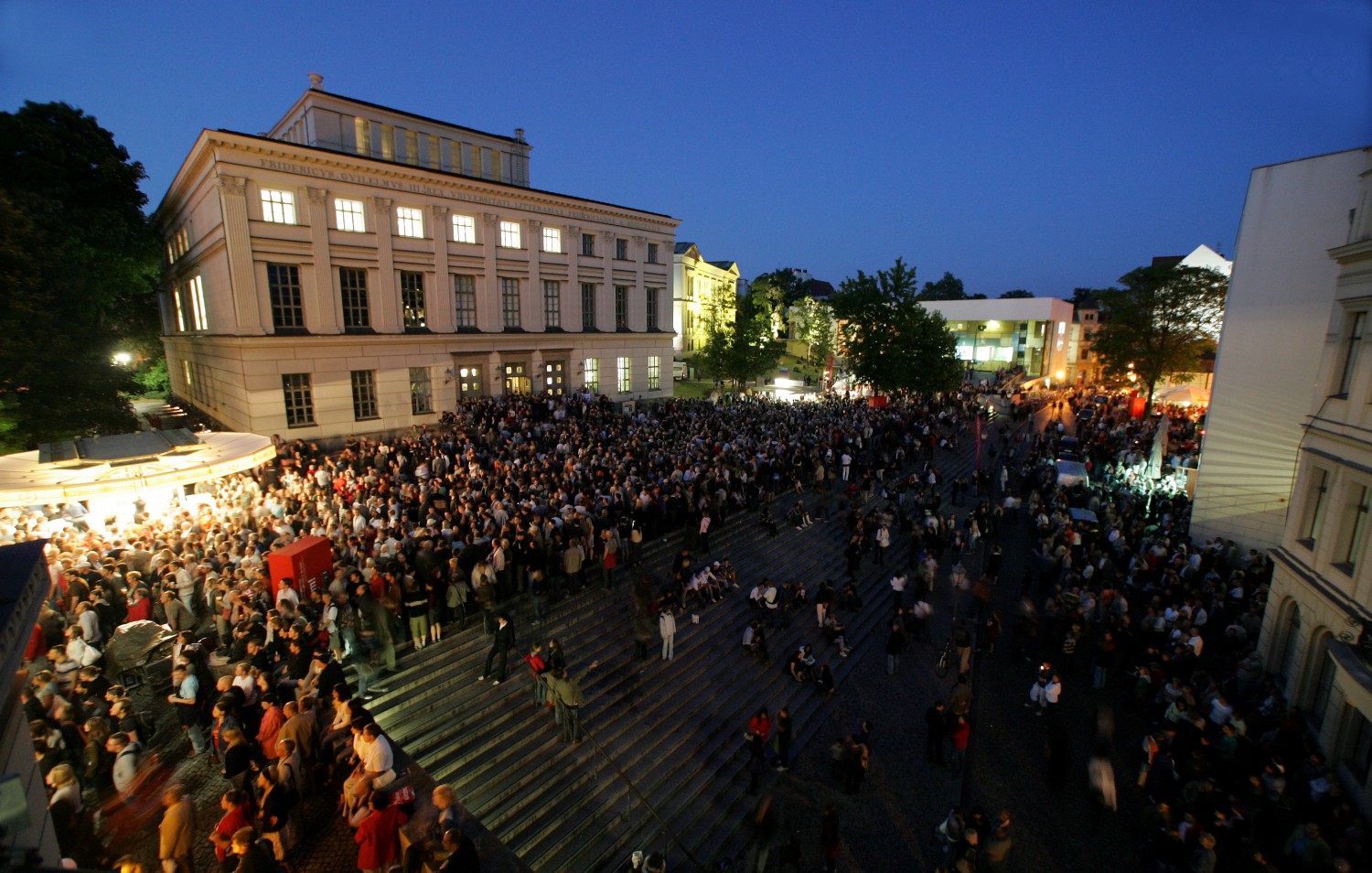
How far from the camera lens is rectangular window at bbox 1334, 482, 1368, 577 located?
1185 cm

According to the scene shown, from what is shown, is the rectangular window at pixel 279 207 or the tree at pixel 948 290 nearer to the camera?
the rectangular window at pixel 279 207

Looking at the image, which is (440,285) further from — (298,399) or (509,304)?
(298,399)

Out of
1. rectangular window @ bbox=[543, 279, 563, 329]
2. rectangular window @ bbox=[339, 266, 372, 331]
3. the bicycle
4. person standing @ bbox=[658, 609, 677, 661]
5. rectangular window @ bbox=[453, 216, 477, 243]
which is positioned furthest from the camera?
rectangular window @ bbox=[543, 279, 563, 329]

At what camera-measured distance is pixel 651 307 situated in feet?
138

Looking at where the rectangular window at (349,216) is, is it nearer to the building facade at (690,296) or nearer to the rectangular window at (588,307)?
the rectangular window at (588,307)

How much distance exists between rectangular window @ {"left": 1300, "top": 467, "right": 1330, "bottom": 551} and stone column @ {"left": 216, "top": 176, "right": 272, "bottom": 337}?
34.0m

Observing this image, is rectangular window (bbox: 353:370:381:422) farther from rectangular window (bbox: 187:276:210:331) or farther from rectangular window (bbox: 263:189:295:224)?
rectangular window (bbox: 187:276:210:331)

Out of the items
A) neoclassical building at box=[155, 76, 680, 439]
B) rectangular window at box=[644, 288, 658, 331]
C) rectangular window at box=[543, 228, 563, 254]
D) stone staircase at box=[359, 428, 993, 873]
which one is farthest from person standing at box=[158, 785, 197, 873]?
rectangular window at box=[644, 288, 658, 331]

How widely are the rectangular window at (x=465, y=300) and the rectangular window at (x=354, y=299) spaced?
4.39 metres

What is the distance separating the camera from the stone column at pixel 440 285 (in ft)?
98.3

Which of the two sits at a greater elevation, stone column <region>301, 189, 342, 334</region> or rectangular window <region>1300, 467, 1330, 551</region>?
stone column <region>301, 189, 342, 334</region>

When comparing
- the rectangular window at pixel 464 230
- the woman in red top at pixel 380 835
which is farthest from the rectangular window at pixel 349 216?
the woman in red top at pixel 380 835

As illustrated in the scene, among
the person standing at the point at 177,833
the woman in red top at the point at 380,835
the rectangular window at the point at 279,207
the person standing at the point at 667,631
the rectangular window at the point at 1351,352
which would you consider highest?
the rectangular window at the point at 279,207

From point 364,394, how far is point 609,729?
23044 millimetres
